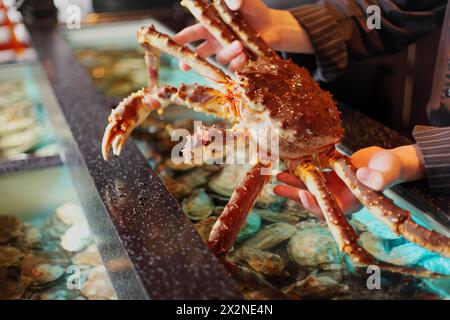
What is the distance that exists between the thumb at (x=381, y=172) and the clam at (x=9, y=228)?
106 centimetres

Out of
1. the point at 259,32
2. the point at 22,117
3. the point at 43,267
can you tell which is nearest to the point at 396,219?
the point at 259,32

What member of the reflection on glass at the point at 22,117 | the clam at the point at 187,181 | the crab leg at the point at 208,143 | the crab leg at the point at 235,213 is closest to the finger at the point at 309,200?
the crab leg at the point at 235,213

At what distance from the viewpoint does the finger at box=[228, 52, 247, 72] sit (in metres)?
1.58

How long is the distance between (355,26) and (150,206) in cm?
109

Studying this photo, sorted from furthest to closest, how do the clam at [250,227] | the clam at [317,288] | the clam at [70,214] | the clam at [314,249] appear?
the clam at [70,214] → the clam at [250,227] → the clam at [314,249] → the clam at [317,288]

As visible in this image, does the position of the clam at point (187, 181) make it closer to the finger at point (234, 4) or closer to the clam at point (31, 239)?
the clam at point (31, 239)

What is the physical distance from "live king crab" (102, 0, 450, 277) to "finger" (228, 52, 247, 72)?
0.06m

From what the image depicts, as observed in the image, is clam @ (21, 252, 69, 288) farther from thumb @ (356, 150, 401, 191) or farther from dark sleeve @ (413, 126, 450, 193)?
dark sleeve @ (413, 126, 450, 193)

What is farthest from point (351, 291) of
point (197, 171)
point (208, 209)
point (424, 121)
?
point (424, 121)

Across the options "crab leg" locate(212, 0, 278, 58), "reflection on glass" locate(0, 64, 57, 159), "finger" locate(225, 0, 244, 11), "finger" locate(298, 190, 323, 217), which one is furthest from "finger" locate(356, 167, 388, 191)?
"reflection on glass" locate(0, 64, 57, 159)

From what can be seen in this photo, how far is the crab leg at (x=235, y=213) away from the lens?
115 cm

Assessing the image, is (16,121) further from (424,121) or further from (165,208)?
(424,121)

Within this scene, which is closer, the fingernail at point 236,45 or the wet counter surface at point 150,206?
the wet counter surface at point 150,206

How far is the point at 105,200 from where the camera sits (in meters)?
1.25
